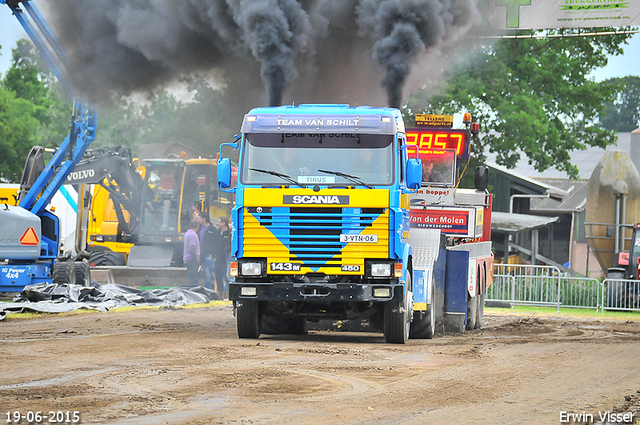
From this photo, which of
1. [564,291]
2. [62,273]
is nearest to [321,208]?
[62,273]

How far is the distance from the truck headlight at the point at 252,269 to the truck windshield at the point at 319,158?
1119mm

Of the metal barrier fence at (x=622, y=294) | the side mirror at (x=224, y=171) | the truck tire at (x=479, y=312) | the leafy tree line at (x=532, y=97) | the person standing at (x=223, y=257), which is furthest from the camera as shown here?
the leafy tree line at (x=532, y=97)

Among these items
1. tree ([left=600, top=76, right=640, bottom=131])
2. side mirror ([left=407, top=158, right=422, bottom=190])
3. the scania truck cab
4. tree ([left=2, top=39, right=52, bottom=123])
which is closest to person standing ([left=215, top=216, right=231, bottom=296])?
the scania truck cab

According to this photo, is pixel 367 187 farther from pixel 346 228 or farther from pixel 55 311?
pixel 55 311

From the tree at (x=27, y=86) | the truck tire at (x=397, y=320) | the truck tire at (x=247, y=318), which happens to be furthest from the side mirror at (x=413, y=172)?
the tree at (x=27, y=86)

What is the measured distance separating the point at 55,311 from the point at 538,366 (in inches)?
386

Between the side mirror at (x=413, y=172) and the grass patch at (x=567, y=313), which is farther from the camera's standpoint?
the grass patch at (x=567, y=313)

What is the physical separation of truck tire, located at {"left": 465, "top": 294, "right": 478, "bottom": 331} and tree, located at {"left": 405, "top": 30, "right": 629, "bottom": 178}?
1647 centimetres

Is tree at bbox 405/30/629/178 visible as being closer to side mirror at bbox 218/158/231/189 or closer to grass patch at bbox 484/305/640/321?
grass patch at bbox 484/305/640/321

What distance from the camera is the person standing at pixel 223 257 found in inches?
944

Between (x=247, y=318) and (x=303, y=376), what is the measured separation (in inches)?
156

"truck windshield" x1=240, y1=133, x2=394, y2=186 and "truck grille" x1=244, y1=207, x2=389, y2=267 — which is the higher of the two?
"truck windshield" x1=240, y1=133, x2=394, y2=186

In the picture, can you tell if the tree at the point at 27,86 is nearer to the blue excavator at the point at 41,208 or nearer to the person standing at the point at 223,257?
the person standing at the point at 223,257

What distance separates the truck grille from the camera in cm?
1229
